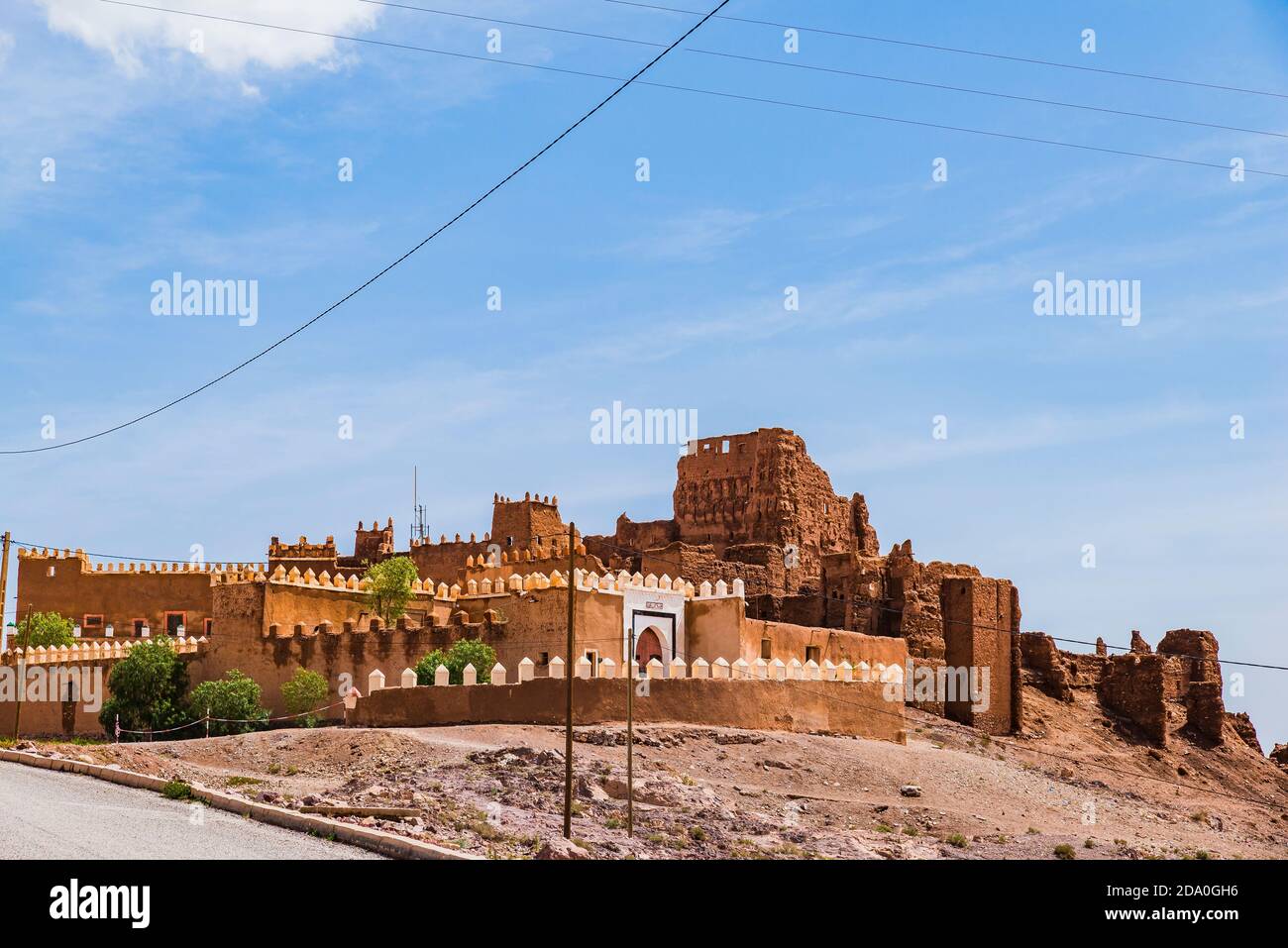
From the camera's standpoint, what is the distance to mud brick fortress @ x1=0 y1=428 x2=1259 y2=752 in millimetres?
Result: 33688

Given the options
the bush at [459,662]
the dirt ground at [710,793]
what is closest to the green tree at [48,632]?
the dirt ground at [710,793]

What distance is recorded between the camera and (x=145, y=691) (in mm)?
39406

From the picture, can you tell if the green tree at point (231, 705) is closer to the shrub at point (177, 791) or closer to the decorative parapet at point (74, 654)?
the decorative parapet at point (74, 654)

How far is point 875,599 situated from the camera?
45094mm

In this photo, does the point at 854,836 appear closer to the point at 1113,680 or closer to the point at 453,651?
the point at 453,651

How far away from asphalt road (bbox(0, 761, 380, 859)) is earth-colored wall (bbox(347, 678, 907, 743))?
29.6 ft

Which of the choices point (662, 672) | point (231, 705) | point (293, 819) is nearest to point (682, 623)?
point (662, 672)

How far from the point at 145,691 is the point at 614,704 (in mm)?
14056

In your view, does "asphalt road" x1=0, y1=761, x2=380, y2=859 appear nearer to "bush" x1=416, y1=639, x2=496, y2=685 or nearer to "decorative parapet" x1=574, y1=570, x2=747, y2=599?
"bush" x1=416, y1=639, x2=496, y2=685

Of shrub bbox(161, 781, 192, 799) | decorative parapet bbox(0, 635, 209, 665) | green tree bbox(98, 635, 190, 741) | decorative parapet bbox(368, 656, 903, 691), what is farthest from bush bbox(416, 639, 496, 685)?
shrub bbox(161, 781, 192, 799)
